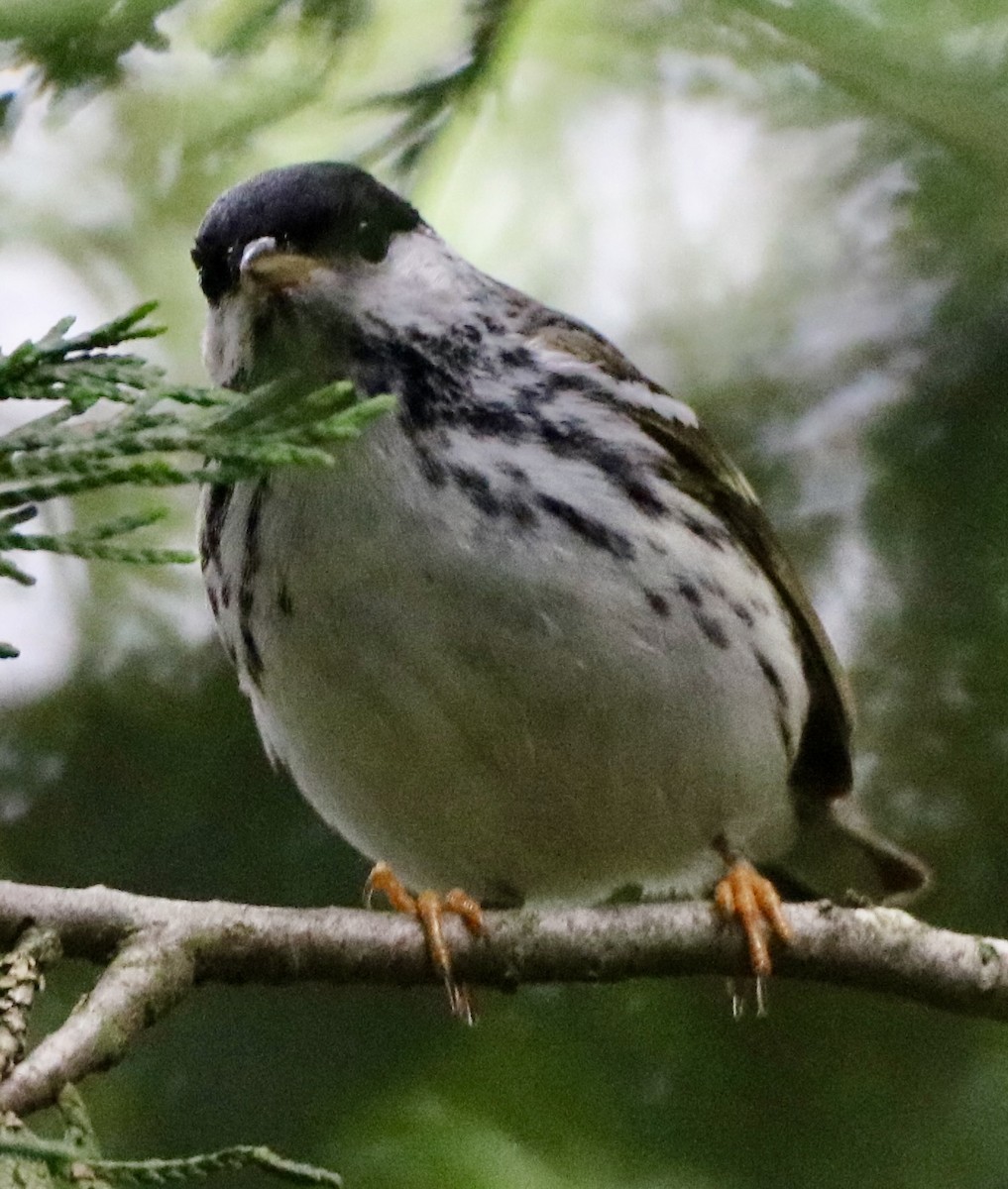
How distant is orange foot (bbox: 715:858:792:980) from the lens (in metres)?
2.41

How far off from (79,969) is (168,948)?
154cm

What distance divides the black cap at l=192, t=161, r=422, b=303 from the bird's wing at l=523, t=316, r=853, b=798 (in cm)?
31

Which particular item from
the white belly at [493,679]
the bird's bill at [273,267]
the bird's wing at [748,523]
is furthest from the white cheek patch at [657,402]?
the bird's bill at [273,267]

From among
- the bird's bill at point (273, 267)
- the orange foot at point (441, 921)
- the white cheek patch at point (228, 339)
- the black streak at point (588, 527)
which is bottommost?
the orange foot at point (441, 921)

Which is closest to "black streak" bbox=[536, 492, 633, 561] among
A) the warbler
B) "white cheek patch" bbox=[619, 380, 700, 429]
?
the warbler

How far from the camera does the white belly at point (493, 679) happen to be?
7.86 ft

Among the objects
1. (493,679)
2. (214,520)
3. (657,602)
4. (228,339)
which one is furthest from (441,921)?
(228,339)

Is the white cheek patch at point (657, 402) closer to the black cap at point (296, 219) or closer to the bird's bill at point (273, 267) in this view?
the black cap at point (296, 219)

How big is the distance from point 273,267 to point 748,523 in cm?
100

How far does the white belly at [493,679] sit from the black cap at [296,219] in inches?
15.3

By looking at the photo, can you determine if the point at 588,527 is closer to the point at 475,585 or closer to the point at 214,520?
the point at 475,585

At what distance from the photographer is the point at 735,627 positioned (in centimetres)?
273

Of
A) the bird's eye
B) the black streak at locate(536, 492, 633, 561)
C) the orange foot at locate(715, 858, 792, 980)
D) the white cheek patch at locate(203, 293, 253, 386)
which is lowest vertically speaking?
the orange foot at locate(715, 858, 792, 980)

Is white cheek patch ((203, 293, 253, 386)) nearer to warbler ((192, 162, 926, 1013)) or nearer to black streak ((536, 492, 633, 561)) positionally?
warbler ((192, 162, 926, 1013))
